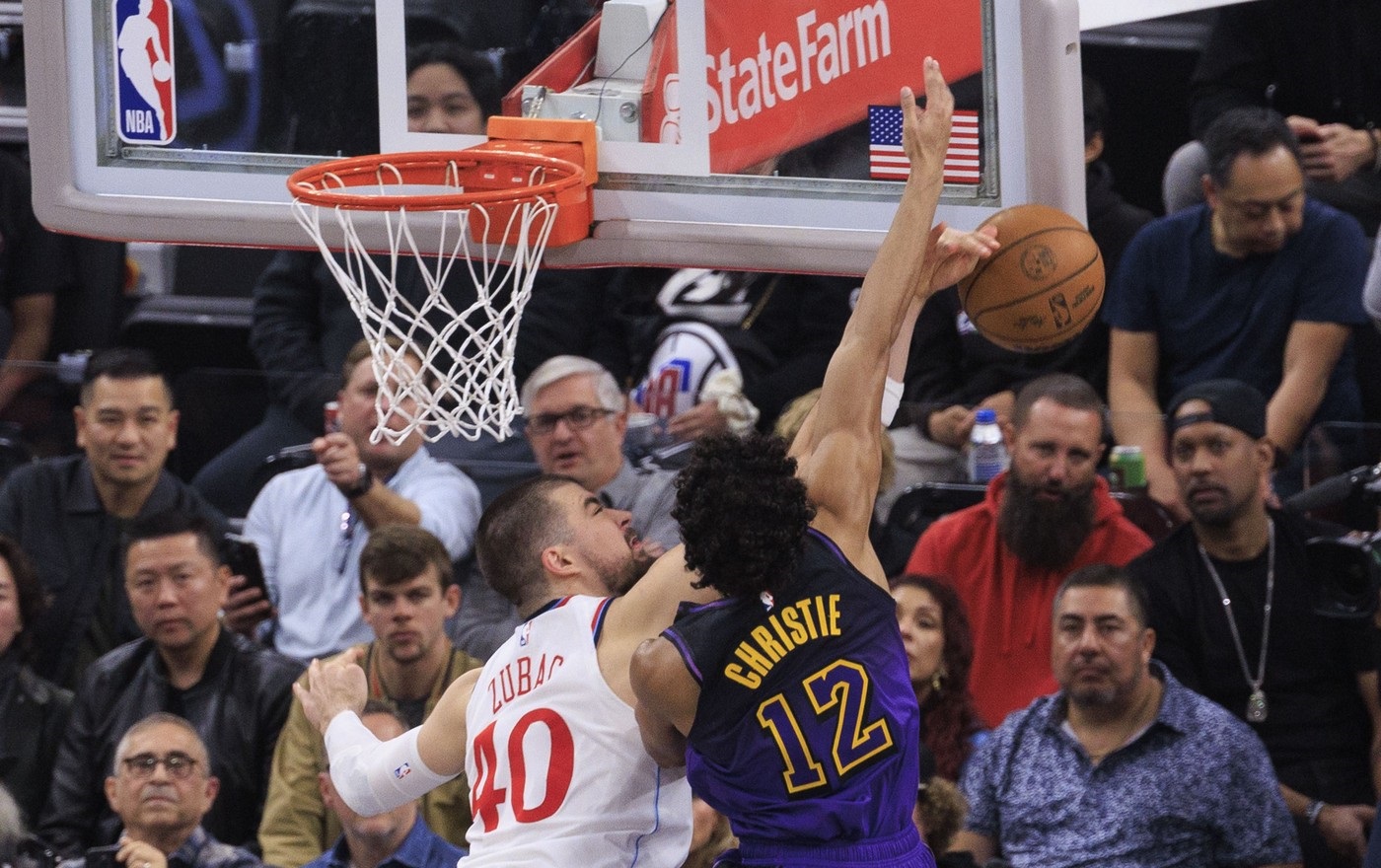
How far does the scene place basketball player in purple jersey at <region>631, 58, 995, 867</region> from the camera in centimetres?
419

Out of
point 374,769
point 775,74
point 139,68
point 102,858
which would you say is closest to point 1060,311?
point 775,74

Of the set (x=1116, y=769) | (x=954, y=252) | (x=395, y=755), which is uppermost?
(x=954, y=252)

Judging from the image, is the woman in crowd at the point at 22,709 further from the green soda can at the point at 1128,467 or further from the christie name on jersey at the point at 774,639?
the green soda can at the point at 1128,467

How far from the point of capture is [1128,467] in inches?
284

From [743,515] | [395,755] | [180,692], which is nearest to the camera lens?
[743,515]

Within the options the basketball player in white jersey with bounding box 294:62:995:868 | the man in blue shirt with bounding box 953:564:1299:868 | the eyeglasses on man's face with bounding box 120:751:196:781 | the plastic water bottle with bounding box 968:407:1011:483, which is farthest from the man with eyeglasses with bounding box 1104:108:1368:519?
the eyeglasses on man's face with bounding box 120:751:196:781

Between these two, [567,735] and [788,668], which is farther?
[567,735]

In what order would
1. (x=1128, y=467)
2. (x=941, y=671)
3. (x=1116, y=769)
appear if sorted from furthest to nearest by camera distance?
(x=1128, y=467) < (x=941, y=671) < (x=1116, y=769)

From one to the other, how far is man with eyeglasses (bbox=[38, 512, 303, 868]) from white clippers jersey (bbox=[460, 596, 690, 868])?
2195mm

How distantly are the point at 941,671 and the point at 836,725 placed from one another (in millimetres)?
2175

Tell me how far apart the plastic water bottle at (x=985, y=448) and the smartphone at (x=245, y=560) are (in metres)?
2.60

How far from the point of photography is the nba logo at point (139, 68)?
16.7 ft

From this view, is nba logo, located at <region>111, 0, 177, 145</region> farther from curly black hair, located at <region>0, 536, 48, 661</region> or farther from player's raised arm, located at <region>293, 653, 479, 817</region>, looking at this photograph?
curly black hair, located at <region>0, 536, 48, 661</region>

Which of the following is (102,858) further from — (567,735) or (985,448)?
(985,448)
